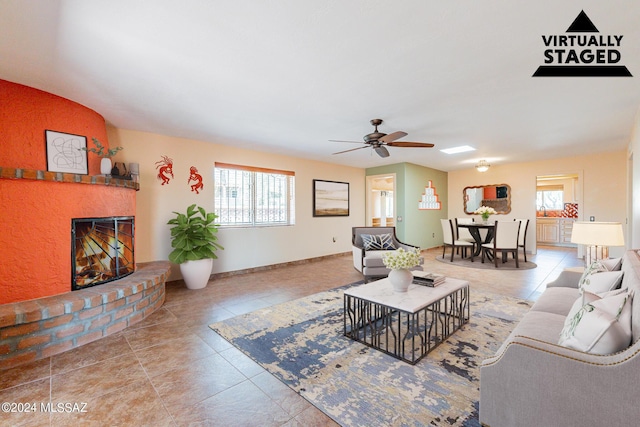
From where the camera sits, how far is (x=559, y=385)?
117 centimetres

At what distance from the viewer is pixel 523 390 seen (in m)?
1.24

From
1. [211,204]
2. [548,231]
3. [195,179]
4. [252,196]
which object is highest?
[195,179]

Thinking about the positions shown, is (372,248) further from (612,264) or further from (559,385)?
(559,385)

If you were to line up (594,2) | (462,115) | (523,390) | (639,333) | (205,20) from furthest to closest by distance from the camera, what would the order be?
(462,115) < (205,20) < (594,2) < (523,390) < (639,333)

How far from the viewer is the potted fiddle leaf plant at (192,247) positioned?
3.96m

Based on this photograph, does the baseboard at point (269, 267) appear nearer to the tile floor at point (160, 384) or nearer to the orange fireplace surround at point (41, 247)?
the tile floor at point (160, 384)

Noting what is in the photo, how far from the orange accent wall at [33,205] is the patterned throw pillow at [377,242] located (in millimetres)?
3758

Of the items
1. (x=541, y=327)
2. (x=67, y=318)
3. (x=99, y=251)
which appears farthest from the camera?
(x=99, y=251)

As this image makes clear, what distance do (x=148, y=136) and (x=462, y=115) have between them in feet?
14.7

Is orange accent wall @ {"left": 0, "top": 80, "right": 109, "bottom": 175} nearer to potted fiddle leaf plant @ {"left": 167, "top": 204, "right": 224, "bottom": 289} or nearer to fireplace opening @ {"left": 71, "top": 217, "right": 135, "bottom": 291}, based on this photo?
fireplace opening @ {"left": 71, "top": 217, "right": 135, "bottom": 291}

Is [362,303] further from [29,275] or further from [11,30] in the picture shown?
[11,30]

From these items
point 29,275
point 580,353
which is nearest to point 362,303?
point 580,353

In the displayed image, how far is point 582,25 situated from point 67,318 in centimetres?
451

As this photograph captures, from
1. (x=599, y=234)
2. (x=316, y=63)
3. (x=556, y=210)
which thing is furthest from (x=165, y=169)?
(x=556, y=210)
